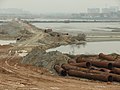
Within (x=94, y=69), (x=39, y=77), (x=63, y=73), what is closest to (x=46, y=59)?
(x=63, y=73)

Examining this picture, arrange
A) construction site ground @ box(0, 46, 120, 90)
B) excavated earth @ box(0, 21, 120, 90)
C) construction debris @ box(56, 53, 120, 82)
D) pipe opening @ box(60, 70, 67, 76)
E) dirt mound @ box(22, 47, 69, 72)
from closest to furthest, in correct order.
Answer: construction site ground @ box(0, 46, 120, 90)
excavated earth @ box(0, 21, 120, 90)
construction debris @ box(56, 53, 120, 82)
pipe opening @ box(60, 70, 67, 76)
dirt mound @ box(22, 47, 69, 72)

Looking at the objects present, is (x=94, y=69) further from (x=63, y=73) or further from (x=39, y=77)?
(x=39, y=77)

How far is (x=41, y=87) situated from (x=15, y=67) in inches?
292

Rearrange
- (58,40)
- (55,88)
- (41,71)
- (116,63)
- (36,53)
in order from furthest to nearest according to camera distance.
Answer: (58,40)
(36,53)
(41,71)
(116,63)
(55,88)

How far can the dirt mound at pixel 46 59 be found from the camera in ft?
79.6

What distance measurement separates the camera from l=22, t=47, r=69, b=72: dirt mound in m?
24.3

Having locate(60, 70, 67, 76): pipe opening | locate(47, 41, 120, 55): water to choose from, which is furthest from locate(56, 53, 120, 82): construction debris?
locate(47, 41, 120, 55): water

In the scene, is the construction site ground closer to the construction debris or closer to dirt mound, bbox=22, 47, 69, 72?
the construction debris

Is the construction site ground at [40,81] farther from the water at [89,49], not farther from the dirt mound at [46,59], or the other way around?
the water at [89,49]

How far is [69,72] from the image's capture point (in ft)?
71.4

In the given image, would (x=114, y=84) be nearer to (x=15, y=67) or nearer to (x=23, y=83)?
(x=23, y=83)

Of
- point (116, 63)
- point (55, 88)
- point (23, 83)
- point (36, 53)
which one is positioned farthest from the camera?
point (36, 53)

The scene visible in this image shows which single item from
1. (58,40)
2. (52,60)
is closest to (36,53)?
(52,60)

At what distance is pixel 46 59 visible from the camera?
81.9 ft
